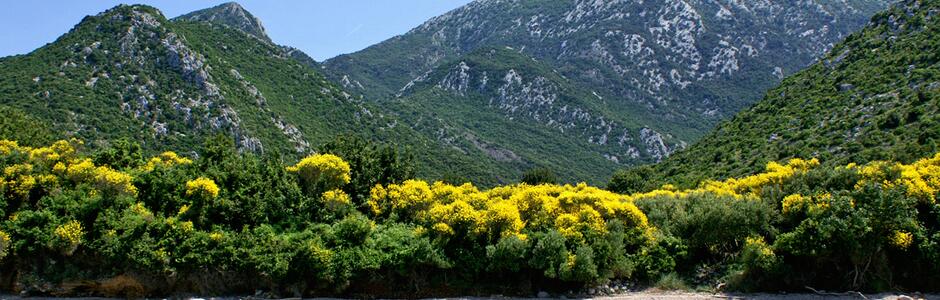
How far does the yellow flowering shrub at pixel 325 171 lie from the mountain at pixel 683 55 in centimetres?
12183

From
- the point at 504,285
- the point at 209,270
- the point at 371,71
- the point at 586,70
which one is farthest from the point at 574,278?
the point at 371,71

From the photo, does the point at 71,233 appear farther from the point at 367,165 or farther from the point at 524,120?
the point at 524,120

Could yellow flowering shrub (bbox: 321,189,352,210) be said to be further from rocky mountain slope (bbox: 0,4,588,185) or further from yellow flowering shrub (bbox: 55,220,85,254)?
rocky mountain slope (bbox: 0,4,588,185)

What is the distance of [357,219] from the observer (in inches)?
709

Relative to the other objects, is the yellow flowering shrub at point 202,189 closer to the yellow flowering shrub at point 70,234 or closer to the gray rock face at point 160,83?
the yellow flowering shrub at point 70,234

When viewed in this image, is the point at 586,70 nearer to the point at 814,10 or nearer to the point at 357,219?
the point at 814,10

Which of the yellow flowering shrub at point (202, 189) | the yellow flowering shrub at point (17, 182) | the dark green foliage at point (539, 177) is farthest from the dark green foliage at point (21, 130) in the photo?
the dark green foliage at point (539, 177)

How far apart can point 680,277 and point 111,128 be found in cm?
5728

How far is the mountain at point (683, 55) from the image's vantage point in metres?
151

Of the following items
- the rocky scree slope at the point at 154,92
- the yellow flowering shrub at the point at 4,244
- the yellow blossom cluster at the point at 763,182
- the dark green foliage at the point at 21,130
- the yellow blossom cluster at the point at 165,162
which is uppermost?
the rocky scree slope at the point at 154,92

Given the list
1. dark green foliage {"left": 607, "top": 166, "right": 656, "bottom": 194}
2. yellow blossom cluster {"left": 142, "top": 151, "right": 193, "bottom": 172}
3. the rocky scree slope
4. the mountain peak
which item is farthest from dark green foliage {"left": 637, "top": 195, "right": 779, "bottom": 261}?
the mountain peak

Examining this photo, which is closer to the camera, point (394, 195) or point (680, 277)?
point (680, 277)

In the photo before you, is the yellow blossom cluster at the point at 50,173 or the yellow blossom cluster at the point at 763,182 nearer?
the yellow blossom cluster at the point at 50,173

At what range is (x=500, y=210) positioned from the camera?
677 inches
